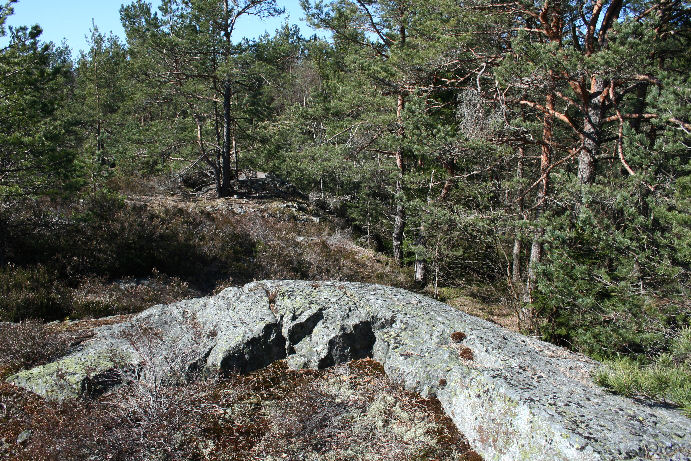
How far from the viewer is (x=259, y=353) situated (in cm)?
471

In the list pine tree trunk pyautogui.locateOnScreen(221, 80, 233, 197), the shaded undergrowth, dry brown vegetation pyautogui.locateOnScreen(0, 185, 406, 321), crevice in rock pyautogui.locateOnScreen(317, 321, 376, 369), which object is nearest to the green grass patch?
the shaded undergrowth

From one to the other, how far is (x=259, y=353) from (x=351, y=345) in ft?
3.44

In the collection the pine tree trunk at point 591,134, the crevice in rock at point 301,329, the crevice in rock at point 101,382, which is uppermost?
the pine tree trunk at point 591,134

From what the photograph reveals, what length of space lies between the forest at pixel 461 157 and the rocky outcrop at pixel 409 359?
2.05 ft

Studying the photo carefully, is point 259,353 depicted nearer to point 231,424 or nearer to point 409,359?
point 231,424

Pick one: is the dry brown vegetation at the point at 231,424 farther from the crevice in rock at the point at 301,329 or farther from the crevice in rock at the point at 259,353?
the crevice in rock at the point at 301,329

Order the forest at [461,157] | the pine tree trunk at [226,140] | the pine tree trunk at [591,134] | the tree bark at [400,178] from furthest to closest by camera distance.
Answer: the pine tree trunk at [226,140], the tree bark at [400,178], the pine tree trunk at [591,134], the forest at [461,157]

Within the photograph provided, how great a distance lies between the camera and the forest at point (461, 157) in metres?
5.55

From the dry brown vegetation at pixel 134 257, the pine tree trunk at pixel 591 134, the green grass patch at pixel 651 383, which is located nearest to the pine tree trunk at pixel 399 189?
the dry brown vegetation at pixel 134 257

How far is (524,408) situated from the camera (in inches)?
130

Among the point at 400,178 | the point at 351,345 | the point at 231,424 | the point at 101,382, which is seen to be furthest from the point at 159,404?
the point at 400,178

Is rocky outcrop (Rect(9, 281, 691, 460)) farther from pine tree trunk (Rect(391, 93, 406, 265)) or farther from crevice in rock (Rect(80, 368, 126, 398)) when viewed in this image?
pine tree trunk (Rect(391, 93, 406, 265))

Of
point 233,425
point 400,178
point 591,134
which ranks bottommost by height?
point 233,425

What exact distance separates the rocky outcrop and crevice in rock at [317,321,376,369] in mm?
12
